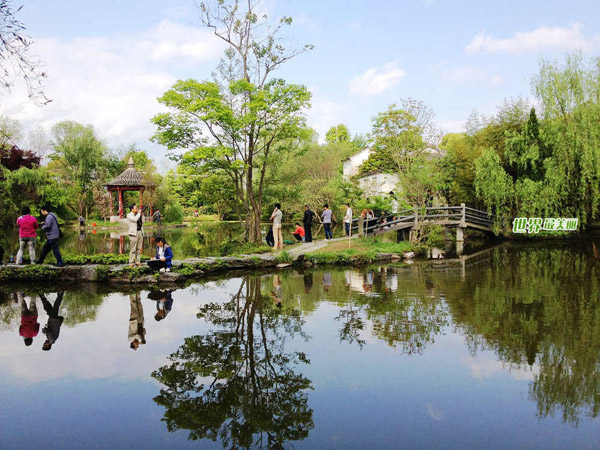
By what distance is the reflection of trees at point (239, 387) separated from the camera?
14.5ft

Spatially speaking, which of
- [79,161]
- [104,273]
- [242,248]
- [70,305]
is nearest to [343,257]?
[242,248]

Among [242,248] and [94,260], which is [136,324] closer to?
[94,260]

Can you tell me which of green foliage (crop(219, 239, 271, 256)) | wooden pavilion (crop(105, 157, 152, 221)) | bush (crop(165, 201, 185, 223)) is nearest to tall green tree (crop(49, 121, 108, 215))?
wooden pavilion (crop(105, 157, 152, 221))

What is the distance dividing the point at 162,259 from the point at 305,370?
785 centimetres

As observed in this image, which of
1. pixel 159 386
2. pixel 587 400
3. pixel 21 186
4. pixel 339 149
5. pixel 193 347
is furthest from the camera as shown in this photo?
pixel 339 149

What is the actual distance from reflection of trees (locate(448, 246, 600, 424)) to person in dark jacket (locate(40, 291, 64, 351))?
21.9 ft

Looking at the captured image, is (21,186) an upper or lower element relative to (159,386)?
upper

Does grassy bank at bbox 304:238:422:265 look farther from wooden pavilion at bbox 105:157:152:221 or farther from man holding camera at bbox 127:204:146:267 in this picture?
wooden pavilion at bbox 105:157:152:221

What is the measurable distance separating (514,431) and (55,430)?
14.9 feet

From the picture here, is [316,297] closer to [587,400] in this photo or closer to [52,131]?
[587,400]

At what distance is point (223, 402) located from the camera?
16.4ft

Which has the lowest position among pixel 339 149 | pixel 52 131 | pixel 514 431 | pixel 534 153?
pixel 514 431

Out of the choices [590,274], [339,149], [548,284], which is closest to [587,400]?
[548,284]

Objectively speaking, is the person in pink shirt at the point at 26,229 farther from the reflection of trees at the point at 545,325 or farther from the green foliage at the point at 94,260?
the reflection of trees at the point at 545,325
